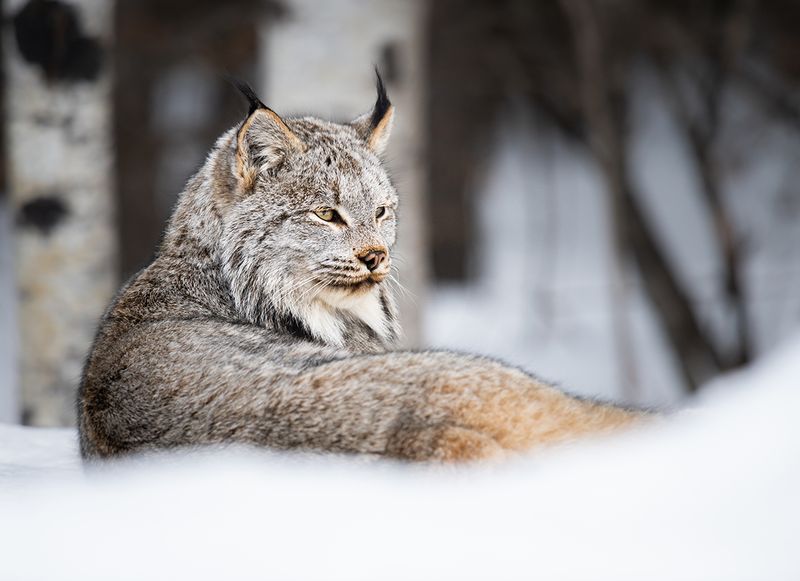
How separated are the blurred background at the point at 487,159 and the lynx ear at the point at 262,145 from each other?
91.6 inches

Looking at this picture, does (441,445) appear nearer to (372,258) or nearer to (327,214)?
(372,258)

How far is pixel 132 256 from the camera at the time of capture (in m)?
12.4

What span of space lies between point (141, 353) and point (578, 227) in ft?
40.8

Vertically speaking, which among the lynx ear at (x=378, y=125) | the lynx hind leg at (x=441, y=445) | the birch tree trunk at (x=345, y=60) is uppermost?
the birch tree trunk at (x=345, y=60)

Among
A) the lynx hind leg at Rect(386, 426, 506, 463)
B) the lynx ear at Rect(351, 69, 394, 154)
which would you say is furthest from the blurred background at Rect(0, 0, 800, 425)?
the lynx hind leg at Rect(386, 426, 506, 463)

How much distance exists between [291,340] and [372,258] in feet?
1.38

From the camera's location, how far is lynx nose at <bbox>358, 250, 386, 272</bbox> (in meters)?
3.77

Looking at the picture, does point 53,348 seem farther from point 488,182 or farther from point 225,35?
point 488,182

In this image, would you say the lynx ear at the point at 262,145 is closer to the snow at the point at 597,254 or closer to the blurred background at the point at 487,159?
the blurred background at the point at 487,159

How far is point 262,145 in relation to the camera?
385cm

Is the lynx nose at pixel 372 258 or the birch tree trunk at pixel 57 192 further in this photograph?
the birch tree trunk at pixel 57 192

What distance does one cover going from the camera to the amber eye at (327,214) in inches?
150

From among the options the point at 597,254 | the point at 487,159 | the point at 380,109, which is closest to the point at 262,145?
the point at 380,109

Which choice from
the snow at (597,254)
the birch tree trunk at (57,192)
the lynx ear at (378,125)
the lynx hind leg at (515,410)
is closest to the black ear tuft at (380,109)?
the lynx ear at (378,125)
